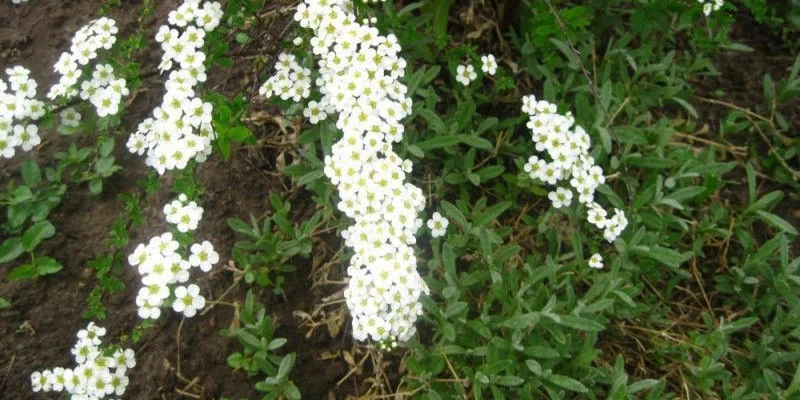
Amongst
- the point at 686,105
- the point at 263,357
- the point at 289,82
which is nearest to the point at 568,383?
the point at 263,357

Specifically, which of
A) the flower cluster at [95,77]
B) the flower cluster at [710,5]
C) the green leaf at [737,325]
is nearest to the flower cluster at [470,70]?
the flower cluster at [710,5]

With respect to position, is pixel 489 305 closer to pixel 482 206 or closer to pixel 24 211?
pixel 482 206

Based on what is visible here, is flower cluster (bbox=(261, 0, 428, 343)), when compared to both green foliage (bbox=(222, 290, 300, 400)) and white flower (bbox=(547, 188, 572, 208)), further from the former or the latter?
white flower (bbox=(547, 188, 572, 208))

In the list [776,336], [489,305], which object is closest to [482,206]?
[489,305]

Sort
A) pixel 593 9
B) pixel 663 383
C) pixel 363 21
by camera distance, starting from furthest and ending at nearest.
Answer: pixel 593 9, pixel 663 383, pixel 363 21

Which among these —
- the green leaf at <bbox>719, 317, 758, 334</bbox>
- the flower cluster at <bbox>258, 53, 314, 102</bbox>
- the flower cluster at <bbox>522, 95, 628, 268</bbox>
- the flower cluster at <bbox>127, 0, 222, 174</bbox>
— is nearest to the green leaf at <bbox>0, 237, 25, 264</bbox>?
the flower cluster at <bbox>127, 0, 222, 174</bbox>

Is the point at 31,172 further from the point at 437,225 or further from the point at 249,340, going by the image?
the point at 437,225

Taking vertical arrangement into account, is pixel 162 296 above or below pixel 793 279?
above
